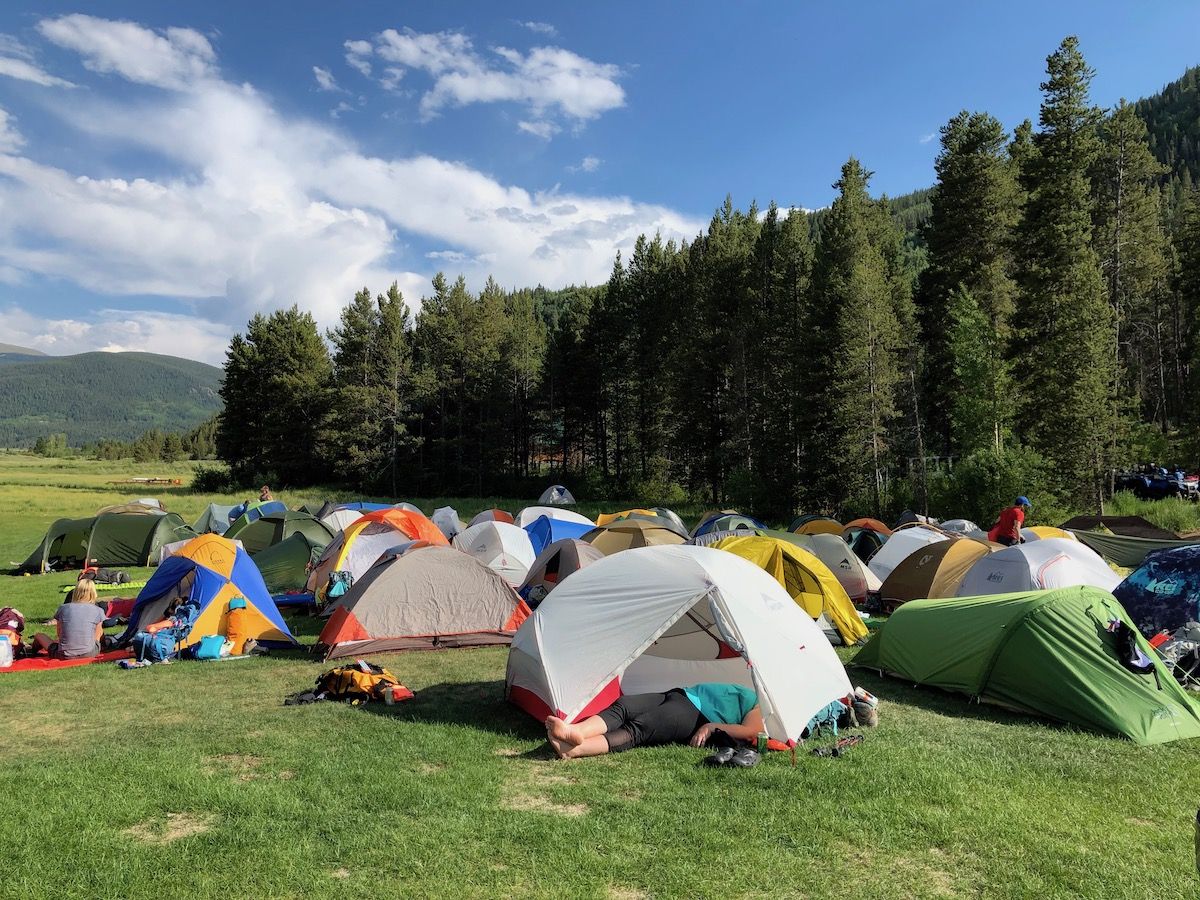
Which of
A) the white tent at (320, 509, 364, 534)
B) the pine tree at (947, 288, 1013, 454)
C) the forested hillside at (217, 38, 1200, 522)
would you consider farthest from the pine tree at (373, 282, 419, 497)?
the pine tree at (947, 288, 1013, 454)

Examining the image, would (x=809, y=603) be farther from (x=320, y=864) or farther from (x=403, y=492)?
(x=403, y=492)

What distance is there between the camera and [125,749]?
6.19 meters

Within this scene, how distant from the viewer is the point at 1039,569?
10.1 meters

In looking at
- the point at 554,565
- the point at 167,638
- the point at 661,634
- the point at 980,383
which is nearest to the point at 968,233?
the point at 980,383

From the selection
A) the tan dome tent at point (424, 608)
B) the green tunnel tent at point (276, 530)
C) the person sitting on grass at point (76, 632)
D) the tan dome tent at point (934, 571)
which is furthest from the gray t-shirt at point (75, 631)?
the tan dome tent at point (934, 571)

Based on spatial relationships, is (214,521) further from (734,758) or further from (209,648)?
(734,758)

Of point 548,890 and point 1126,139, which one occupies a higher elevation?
point 1126,139

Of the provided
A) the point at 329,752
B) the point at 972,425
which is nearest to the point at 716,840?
the point at 329,752

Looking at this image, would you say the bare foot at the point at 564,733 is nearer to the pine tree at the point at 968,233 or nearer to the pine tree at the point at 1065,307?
the pine tree at the point at 1065,307

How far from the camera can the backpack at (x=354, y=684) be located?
306 inches

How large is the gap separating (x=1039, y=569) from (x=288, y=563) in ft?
45.6

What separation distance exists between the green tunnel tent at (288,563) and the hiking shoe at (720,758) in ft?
37.8

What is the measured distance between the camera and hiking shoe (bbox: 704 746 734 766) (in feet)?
18.7

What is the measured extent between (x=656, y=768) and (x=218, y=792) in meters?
3.20
